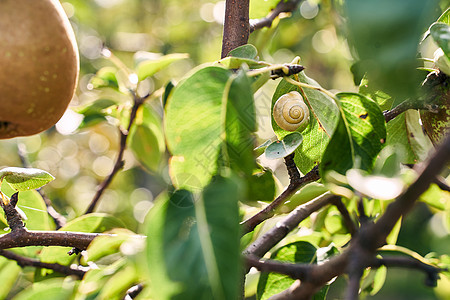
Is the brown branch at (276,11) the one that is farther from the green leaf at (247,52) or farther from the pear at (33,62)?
the pear at (33,62)

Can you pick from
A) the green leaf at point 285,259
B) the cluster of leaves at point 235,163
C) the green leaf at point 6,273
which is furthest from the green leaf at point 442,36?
the green leaf at point 6,273

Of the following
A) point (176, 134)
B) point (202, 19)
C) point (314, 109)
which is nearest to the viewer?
point (176, 134)

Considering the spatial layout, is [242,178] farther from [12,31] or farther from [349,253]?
[12,31]

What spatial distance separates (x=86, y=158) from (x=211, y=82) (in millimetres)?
2661

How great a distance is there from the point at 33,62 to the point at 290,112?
30 cm

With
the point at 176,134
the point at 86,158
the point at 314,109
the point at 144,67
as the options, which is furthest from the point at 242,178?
the point at 86,158

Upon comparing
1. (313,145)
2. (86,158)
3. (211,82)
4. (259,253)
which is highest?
(211,82)

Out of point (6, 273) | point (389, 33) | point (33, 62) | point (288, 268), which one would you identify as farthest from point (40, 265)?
point (389, 33)

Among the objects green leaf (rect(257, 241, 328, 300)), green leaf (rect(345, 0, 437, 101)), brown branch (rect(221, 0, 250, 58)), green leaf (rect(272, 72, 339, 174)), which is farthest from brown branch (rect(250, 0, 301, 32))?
green leaf (rect(345, 0, 437, 101))

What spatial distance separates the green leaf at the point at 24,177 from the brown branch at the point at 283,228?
280 millimetres

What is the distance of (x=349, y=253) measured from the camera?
1.13 feet

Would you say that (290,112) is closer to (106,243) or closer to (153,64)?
(106,243)

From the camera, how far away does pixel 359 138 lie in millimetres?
539

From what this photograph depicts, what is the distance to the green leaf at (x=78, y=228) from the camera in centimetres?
76
